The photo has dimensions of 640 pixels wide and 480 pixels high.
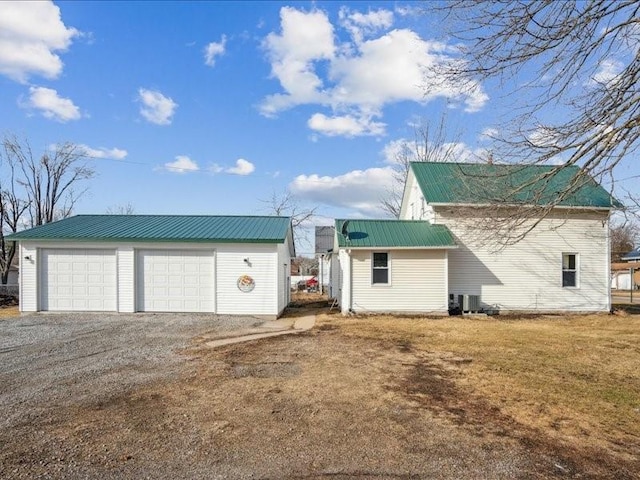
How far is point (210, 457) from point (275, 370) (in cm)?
342

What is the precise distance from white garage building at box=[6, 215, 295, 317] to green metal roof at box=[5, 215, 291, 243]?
1.4 inches

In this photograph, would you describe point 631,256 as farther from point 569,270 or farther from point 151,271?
point 151,271

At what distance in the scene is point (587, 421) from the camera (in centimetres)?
502

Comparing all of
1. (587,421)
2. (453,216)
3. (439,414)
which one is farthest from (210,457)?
(453,216)

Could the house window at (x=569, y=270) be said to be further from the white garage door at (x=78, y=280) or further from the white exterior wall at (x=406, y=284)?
the white garage door at (x=78, y=280)

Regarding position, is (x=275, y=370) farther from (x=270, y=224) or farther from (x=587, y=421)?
(x=270, y=224)

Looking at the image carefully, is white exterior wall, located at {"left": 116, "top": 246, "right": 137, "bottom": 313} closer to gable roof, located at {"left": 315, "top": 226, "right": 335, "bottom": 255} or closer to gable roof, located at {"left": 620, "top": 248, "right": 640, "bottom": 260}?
gable roof, located at {"left": 315, "top": 226, "right": 335, "bottom": 255}

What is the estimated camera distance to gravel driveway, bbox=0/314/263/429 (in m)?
5.88

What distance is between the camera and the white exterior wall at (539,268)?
16250mm

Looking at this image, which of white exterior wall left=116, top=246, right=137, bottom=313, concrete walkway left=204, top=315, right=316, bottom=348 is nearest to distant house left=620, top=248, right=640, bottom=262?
concrete walkway left=204, top=315, right=316, bottom=348

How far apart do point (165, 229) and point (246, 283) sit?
3.90 metres

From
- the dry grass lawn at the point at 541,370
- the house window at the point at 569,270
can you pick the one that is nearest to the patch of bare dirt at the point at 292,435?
the dry grass lawn at the point at 541,370

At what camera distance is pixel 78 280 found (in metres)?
15.2

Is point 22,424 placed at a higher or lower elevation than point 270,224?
lower
